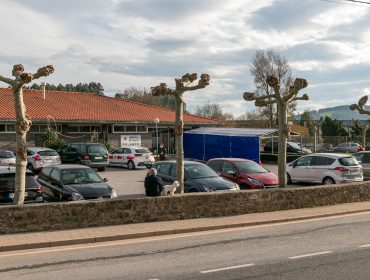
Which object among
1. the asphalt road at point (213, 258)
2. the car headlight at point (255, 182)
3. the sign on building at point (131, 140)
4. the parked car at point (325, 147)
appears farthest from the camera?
the parked car at point (325, 147)

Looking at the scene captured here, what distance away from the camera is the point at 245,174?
19.6 meters

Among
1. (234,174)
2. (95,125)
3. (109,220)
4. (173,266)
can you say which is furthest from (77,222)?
(95,125)

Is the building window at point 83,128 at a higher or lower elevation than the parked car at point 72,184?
higher

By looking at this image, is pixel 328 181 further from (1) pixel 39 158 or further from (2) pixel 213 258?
(1) pixel 39 158

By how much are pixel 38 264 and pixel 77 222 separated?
11.4 ft

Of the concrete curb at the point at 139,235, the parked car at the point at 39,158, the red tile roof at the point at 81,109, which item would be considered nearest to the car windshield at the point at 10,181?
the concrete curb at the point at 139,235

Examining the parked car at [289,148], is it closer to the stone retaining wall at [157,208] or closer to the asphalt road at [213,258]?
the stone retaining wall at [157,208]

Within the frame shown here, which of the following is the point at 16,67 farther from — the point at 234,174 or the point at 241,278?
the point at 234,174

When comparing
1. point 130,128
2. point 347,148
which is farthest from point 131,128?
point 347,148

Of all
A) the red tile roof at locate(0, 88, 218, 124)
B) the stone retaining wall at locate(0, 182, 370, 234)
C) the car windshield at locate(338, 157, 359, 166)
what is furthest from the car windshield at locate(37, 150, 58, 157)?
the stone retaining wall at locate(0, 182, 370, 234)

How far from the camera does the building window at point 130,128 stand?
4334 centimetres

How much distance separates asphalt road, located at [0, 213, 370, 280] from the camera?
8492 mm

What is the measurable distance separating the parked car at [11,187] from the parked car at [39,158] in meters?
14.0

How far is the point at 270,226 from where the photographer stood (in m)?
13.8
